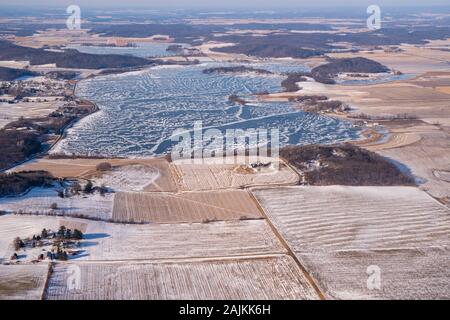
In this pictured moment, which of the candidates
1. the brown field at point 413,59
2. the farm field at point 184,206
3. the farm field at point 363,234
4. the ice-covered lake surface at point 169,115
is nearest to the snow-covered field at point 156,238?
the farm field at point 184,206

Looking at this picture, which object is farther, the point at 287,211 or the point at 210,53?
the point at 210,53

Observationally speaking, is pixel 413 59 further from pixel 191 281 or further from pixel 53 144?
pixel 191 281

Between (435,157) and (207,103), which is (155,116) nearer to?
(207,103)

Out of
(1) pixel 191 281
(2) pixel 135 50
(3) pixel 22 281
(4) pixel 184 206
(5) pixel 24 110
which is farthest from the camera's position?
(2) pixel 135 50

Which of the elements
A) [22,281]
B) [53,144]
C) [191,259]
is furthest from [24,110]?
[191,259]

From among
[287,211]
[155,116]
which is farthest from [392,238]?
[155,116]

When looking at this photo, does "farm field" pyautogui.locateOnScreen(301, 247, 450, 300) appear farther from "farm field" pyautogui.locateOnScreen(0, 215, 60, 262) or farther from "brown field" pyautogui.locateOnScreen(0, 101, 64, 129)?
"brown field" pyautogui.locateOnScreen(0, 101, 64, 129)
